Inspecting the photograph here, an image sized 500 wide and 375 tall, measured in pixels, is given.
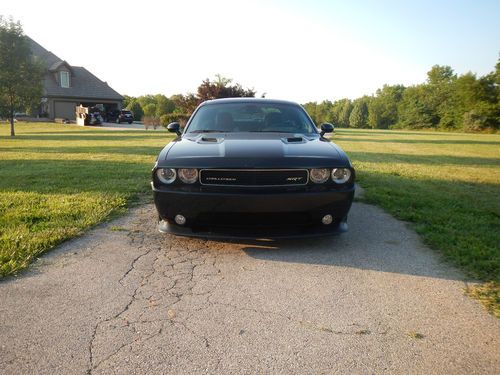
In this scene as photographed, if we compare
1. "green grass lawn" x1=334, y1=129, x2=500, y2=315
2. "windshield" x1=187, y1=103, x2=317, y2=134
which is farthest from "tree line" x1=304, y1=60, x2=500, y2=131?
"windshield" x1=187, y1=103, x2=317, y2=134

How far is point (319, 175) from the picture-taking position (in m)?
3.29

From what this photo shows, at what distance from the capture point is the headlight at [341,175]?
11.0 feet

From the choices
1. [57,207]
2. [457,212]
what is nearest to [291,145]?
[457,212]

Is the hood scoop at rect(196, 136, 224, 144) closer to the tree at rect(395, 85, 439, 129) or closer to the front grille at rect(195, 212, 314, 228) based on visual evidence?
the front grille at rect(195, 212, 314, 228)

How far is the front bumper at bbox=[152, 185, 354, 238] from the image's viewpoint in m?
3.14

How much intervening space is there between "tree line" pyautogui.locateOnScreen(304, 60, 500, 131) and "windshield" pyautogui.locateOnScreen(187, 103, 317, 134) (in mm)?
32808

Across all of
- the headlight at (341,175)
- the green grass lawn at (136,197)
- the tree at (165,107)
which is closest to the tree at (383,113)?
the tree at (165,107)

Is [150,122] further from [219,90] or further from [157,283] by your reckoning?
[157,283]

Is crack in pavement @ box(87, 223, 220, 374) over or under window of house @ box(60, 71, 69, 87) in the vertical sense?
under

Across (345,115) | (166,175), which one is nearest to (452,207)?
(166,175)

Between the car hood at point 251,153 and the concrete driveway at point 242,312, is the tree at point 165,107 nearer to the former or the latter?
the car hood at point 251,153

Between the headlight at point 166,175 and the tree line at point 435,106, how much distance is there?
114 feet

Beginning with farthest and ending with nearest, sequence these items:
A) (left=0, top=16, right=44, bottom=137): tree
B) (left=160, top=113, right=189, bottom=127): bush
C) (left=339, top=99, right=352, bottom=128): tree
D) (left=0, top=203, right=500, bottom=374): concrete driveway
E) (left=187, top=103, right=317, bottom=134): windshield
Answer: (left=339, top=99, right=352, bottom=128): tree < (left=160, top=113, right=189, bottom=127): bush < (left=0, top=16, right=44, bottom=137): tree < (left=187, top=103, right=317, bottom=134): windshield < (left=0, top=203, right=500, bottom=374): concrete driveway

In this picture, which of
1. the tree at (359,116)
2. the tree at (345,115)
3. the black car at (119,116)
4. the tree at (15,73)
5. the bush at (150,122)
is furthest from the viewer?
the tree at (345,115)
